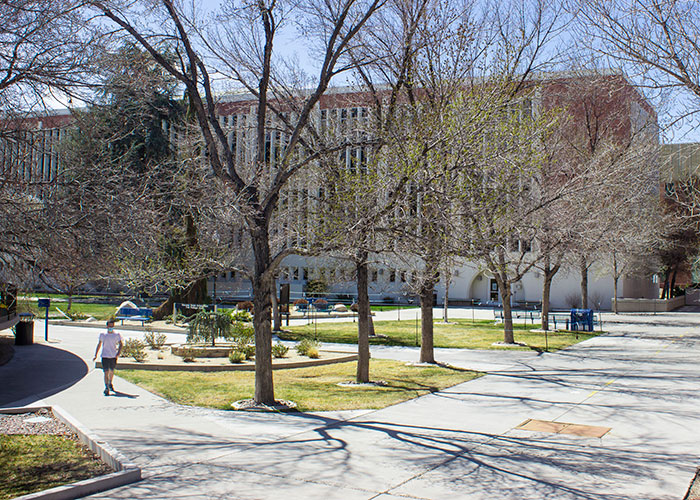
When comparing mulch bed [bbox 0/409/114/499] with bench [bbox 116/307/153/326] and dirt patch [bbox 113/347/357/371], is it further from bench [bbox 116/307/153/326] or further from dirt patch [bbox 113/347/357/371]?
bench [bbox 116/307/153/326]

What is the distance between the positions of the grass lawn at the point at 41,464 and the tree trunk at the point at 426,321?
10.2 meters

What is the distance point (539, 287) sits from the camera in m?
55.9

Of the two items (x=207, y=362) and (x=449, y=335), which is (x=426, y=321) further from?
(x=449, y=335)

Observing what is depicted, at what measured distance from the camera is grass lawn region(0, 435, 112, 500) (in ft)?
22.3

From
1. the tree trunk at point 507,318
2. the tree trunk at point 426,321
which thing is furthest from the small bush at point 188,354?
the tree trunk at point 507,318

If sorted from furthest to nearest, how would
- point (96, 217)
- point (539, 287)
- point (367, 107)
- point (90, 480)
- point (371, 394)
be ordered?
1. point (539, 287)
2. point (367, 107)
3. point (371, 394)
4. point (96, 217)
5. point (90, 480)

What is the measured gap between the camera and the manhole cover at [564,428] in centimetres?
976

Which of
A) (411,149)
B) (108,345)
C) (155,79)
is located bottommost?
(108,345)

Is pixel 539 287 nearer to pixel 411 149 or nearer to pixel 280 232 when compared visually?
pixel 280 232

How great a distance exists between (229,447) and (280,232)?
323 inches

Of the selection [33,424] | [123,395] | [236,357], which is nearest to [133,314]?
[236,357]

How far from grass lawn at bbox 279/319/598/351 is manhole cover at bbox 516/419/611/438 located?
12.3 meters

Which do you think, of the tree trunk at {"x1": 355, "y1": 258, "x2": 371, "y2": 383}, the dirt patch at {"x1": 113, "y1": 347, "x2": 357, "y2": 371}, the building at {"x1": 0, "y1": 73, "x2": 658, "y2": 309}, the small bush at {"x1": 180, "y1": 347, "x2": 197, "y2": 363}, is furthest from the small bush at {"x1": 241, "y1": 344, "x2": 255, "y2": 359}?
the tree trunk at {"x1": 355, "y1": 258, "x2": 371, "y2": 383}

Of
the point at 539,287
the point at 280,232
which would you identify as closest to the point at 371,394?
the point at 280,232
